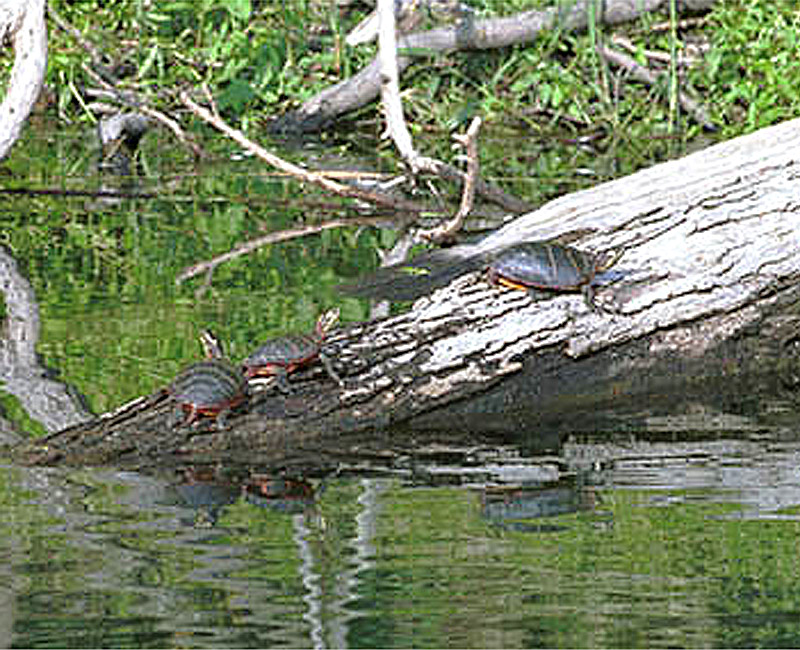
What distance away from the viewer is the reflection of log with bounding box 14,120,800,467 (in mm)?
4867

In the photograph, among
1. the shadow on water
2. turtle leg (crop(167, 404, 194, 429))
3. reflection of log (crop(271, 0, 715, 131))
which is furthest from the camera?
reflection of log (crop(271, 0, 715, 131))

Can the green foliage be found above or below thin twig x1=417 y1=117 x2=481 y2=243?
above

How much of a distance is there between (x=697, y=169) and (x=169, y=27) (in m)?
6.88

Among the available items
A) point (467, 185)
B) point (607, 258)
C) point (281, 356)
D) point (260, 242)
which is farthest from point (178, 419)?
point (260, 242)

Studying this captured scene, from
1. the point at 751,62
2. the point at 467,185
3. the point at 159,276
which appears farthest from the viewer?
the point at 751,62

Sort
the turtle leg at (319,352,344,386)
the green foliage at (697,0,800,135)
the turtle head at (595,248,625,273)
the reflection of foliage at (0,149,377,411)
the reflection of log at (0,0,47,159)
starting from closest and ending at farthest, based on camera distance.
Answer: the turtle leg at (319,352,344,386), the turtle head at (595,248,625,273), the reflection of foliage at (0,149,377,411), the reflection of log at (0,0,47,159), the green foliage at (697,0,800,135)

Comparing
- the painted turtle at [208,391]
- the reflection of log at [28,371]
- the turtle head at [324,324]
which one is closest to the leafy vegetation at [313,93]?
the reflection of log at [28,371]

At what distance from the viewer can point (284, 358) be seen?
16.0 feet

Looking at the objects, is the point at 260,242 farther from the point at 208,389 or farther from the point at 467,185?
the point at 208,389

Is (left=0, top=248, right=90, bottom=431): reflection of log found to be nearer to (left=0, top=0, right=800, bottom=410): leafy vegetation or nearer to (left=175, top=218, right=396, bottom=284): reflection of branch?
(left=175, top=218, right=396, bottom=284): reflection of branch

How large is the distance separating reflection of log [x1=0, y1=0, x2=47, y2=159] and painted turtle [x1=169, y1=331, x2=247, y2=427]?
2.39 m

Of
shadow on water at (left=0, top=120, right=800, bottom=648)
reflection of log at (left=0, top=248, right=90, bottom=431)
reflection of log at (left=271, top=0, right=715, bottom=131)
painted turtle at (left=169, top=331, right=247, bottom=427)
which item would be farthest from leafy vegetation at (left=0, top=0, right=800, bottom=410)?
painted turtle at (left=169, top=331, right=247, bottom=427)

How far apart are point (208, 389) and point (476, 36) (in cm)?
693

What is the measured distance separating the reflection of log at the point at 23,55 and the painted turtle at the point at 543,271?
2444mm
